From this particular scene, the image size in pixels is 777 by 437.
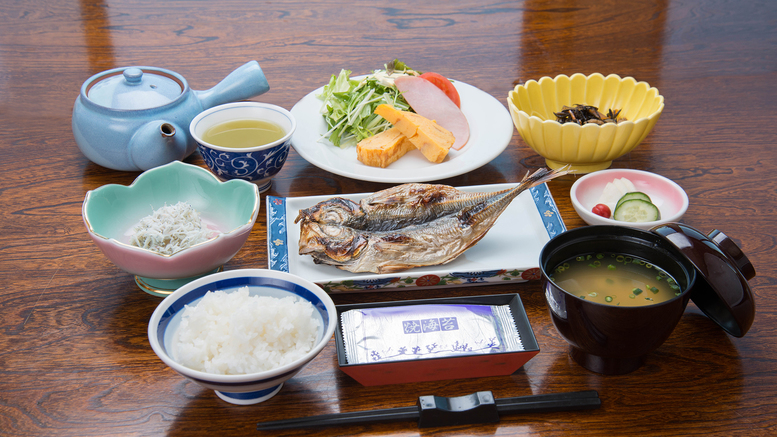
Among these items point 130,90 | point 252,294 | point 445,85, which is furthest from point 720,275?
point 130,90

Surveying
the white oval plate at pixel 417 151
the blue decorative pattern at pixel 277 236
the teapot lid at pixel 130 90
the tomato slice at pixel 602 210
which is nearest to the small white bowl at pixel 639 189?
the tomato slice at pixel 602 210

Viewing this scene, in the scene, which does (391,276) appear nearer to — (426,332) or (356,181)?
(426,332)

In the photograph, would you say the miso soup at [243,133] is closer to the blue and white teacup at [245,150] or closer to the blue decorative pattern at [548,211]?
the blue and white teacup at [245,150]

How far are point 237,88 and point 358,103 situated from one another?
417mm

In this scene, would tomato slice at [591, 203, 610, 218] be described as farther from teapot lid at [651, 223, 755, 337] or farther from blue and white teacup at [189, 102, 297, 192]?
blue and white teacup at [189, 102, 297, 192]

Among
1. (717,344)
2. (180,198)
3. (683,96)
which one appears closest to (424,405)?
(717,344)

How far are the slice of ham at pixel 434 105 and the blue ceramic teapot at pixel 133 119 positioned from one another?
2.37 feet

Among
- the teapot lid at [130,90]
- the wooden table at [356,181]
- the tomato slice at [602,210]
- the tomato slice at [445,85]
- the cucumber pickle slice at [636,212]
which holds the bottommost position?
the wooden table at [356,181]

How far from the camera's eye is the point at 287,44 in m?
2.64

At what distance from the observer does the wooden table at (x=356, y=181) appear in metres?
1.08

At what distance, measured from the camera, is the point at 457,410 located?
1019mm

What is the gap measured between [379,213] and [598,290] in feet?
1.90

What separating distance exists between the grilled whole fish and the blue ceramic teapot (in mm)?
533

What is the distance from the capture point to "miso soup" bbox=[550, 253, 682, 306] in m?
1.10
